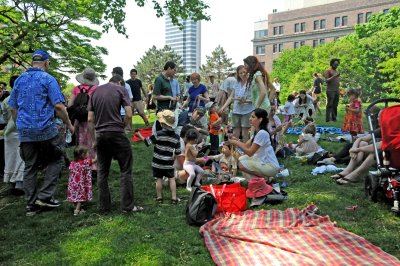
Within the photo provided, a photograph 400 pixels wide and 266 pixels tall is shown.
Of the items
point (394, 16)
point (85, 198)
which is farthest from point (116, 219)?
point (394, 16)

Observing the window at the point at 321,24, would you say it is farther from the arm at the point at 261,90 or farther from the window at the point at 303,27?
the arm at the point at 261,90

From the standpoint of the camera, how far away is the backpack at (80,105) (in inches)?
256

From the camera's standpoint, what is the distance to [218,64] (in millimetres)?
92750

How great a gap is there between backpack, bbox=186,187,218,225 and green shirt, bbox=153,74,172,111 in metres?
3.37

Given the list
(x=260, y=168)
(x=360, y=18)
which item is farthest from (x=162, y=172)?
(x=360, y=18)

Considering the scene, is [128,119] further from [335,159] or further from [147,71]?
[147,71]

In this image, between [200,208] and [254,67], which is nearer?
[200,208]

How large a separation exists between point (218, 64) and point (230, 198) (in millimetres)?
89205

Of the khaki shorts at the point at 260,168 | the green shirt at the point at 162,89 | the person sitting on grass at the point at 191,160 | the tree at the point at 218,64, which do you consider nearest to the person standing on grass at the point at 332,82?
the green shirt at the point at 162,89

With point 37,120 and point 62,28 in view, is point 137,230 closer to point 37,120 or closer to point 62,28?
point 37,120

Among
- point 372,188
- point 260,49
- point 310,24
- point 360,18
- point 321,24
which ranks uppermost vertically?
point 310,24

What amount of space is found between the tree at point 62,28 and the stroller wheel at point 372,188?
10.2m

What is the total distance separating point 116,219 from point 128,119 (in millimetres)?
1439

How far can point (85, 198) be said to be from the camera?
18.7 ft
